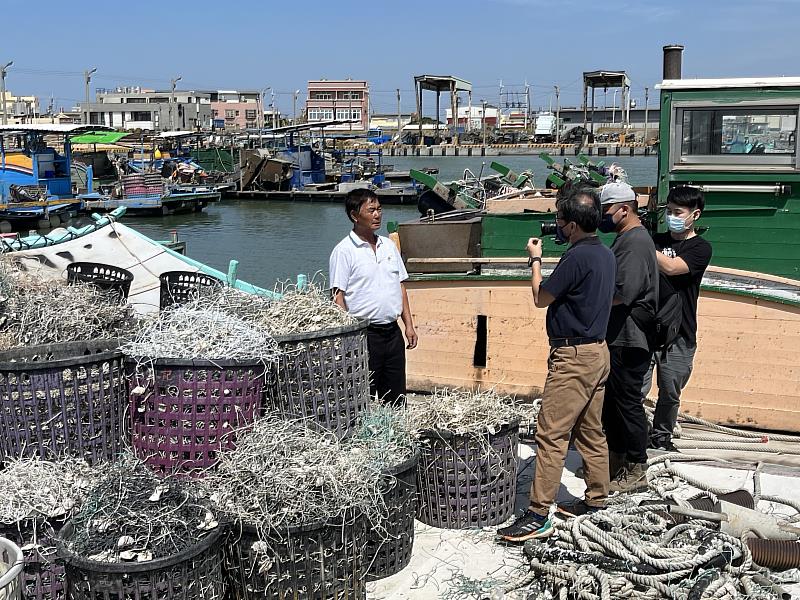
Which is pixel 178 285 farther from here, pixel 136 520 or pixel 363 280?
pixel 136 520

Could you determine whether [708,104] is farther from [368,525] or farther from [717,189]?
[368,525]

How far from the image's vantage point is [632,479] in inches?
193

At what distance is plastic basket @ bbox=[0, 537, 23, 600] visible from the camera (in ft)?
8.96

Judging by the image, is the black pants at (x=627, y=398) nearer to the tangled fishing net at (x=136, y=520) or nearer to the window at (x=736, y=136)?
the tangled fishing net at (x=136, y=520)

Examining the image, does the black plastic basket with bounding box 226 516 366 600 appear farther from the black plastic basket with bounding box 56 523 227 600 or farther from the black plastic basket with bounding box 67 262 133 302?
the black plastic basket with bounding box 67 262 133 302

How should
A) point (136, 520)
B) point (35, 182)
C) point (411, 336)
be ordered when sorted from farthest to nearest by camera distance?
1. point (35, 182)
2. point (411, 336)
3. point (136, 520)

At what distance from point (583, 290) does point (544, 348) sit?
3.06 metres

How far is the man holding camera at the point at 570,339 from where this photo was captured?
4.22m

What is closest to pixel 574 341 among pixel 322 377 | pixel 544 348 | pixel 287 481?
pixel 322 377

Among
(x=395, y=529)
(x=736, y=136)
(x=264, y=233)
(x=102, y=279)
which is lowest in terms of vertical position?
(x=264, y=233)

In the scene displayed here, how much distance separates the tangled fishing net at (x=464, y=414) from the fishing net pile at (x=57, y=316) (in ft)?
5.17

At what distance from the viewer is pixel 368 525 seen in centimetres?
399

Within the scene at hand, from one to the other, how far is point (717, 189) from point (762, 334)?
131 cm

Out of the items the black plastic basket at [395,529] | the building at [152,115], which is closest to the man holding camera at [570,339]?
the black plastic basket at [395,529]
